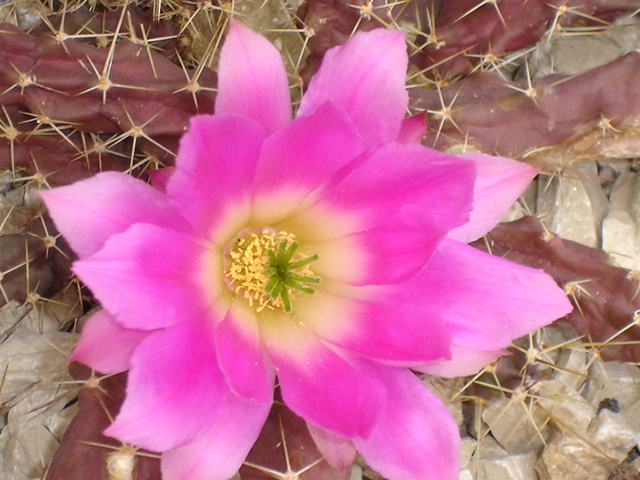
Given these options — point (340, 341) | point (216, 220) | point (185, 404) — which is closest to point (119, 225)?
point (216, 220)

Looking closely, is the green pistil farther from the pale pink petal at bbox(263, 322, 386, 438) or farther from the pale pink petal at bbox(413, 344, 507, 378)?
the pale pink petal at bbox(413, 344, 507, 378)

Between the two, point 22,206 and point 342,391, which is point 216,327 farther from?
point 22,206

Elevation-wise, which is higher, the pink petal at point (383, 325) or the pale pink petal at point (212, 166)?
the pale pink petal at point (212, 166)

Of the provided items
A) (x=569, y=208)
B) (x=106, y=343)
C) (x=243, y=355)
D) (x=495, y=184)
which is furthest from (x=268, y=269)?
(x=569, y=208)

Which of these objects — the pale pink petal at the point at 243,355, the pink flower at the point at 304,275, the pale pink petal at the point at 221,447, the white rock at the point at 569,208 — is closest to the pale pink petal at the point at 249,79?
the pink flower at the point at 304,275

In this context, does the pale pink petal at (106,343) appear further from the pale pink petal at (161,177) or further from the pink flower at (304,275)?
the pale pink petal at (161,177)
